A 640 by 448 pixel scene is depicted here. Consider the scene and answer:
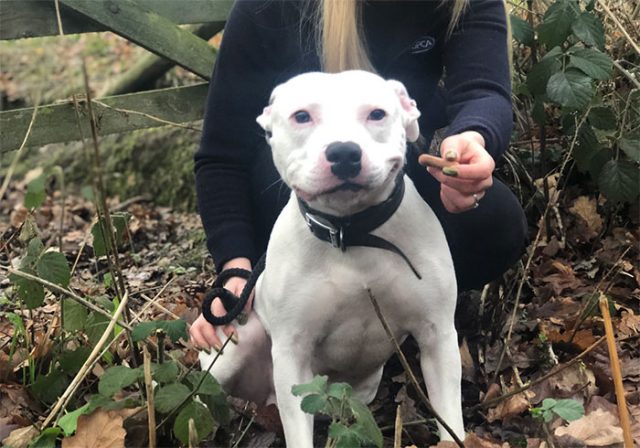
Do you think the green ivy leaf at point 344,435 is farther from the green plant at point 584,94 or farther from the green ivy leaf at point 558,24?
the green ivy leaf at point 558,24

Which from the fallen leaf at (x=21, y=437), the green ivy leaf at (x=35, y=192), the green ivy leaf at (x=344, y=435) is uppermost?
the green ivy leaf at (x=35, y=192)

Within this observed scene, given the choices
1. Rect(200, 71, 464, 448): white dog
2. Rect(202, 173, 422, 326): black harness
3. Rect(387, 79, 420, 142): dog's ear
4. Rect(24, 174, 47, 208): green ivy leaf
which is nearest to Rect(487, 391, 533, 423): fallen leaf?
Rect(200, 71, 464, 448): white dog

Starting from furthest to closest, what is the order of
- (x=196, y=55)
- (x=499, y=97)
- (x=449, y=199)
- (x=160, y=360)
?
(x=196, y=55) → (x=499, y=97) → (x=160, y=360) → (x=449, y=199)

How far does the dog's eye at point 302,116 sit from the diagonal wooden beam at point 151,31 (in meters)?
1.89

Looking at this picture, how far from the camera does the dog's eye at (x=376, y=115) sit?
156 centimetres

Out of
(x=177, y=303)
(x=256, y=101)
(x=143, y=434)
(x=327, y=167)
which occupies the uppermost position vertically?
(x=327, y=167)

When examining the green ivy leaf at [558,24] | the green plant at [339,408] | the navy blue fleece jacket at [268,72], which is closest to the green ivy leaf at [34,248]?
the navy blue fleece jacket at [268,72]

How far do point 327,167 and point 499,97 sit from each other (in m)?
0.74

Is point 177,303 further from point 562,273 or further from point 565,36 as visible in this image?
point 565,36

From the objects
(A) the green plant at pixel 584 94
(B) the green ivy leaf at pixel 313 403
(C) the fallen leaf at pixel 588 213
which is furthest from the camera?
(C) the fallen leaf at pixel 588 213

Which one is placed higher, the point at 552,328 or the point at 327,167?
the point at 327,167

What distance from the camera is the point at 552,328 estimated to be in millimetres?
2346

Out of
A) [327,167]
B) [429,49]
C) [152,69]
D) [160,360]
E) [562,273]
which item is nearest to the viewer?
[327,167]

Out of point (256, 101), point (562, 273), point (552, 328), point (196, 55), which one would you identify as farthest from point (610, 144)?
point (196, 55)
